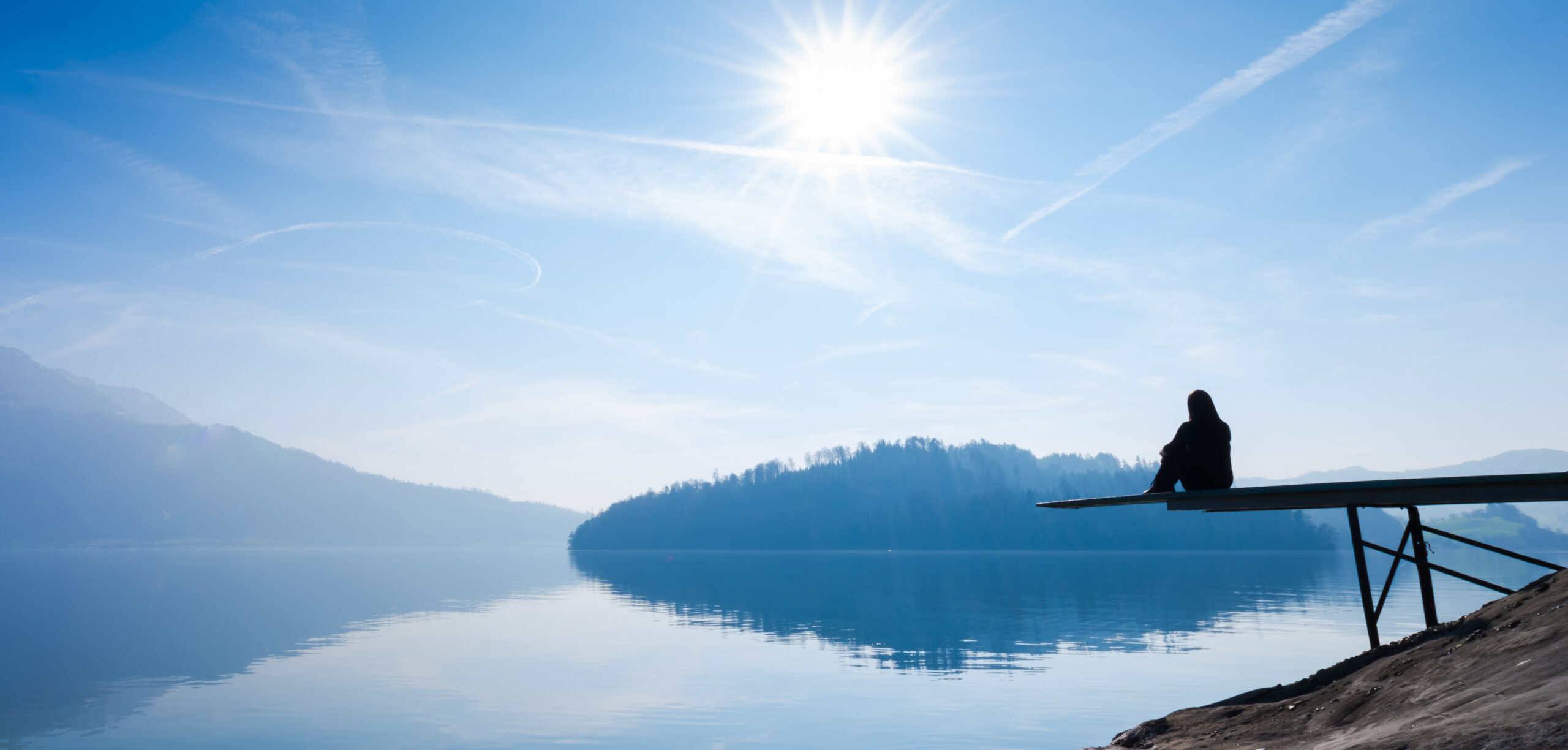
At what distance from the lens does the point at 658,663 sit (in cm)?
4050

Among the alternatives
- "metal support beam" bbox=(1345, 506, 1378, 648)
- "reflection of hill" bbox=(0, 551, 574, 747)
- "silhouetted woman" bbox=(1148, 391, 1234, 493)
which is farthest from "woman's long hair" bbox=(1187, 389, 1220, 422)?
"reflection of hill" bbox=(0, 551, 574, 747)

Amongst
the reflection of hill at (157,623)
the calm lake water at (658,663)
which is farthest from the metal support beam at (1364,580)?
the reflection of hill at (157,623)

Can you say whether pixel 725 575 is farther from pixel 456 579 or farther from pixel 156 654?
pixel 156 654

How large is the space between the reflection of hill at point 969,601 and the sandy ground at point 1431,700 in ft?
92.1

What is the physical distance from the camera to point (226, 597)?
8662 cm

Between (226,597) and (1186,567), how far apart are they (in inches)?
5411

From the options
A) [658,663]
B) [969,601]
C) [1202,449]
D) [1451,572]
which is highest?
[1202,449]

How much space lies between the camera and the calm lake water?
26953 mm

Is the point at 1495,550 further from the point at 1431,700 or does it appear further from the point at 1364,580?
the point at 1431,700

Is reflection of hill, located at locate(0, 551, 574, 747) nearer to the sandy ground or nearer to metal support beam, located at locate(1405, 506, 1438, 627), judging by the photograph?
the sandy ground

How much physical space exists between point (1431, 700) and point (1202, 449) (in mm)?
5026

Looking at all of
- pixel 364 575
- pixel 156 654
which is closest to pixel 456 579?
pixel 364 575

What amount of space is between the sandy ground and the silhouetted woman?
9.74ft

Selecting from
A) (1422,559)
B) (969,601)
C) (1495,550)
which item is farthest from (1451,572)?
(969,601)
